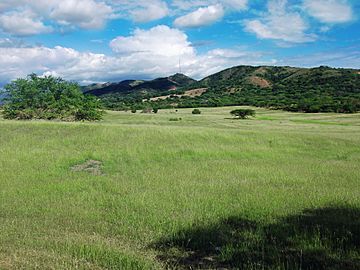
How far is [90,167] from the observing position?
20.7 metres

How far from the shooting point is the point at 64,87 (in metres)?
80.8

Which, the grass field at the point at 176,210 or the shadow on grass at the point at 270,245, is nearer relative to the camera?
the shadow on grass at the point at 270,245

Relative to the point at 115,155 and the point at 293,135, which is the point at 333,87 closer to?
the point at 293,135

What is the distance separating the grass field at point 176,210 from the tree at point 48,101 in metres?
34.6

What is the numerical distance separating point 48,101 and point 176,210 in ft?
219

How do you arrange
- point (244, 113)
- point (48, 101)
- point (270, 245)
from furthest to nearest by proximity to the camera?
point (244, 113)
point (48, 101)
point (270, 245)

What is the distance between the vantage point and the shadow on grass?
713cm

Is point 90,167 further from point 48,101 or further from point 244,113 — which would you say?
point 244,113

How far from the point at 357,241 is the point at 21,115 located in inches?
2410

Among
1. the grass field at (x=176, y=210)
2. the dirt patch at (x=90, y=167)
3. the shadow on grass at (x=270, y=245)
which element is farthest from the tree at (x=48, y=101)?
the shadow on grass at (x=270, y=245)

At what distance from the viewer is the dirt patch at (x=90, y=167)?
1969 cm

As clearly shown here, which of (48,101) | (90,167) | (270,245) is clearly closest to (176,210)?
(270,245)

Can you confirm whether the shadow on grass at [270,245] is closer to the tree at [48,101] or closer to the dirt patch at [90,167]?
the dirt patch at [90,167]

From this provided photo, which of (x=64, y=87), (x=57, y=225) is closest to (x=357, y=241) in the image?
(x=57, y=225)
